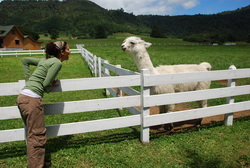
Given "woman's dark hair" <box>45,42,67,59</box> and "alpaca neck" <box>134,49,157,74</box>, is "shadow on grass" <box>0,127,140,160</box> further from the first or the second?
"woman's dark hair" <box>45,42,67,59</box>

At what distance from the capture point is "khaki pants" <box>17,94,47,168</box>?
2.85 m

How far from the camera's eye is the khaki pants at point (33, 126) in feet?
9.35

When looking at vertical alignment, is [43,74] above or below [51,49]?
below

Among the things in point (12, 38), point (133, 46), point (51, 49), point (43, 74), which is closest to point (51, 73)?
point (43, 74)

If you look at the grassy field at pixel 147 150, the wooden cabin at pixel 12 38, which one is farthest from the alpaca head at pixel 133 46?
the wooden cabin at pixel 12 38

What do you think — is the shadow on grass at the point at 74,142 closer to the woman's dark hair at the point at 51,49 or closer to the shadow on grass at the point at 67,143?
the shadow on grass at the point at 67,143

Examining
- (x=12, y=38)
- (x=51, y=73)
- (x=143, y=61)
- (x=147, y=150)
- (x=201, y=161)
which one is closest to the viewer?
(x=51, y=73)

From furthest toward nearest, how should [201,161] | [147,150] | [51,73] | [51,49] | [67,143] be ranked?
[67,143] < [147,150] < [201,161] < [51,49] < [51,73]

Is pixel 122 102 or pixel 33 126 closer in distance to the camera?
Result: pixel 33 126

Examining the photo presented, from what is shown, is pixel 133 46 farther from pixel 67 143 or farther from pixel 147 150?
pixel 67 143

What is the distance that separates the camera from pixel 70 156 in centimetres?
369

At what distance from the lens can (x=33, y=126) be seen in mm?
2912

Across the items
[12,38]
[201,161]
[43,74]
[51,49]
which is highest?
[12,38]

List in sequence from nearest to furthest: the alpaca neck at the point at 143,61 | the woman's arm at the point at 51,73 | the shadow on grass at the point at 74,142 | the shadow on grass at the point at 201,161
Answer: the woman's arm at the point at 51,73
the shadow on grass at the point at 201,161
the shadow on grass at the point at 74,142
the alpaca neck at the point at 143,61
